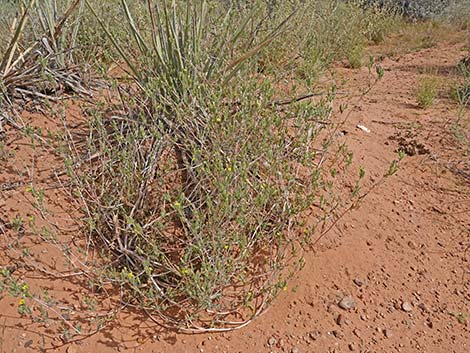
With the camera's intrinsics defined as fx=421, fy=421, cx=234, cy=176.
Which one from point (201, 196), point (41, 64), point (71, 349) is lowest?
point (71, 349)

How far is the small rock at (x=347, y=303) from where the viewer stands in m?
1.84

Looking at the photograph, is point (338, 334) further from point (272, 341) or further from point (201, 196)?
point (201, 196)

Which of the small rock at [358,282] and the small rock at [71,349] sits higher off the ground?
the small rock at [71,349]

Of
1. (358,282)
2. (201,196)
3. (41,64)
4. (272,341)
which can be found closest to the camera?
(272,341)

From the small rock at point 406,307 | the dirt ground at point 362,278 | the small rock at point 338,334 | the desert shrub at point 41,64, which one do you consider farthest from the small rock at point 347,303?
the desert shrub at point 41,64

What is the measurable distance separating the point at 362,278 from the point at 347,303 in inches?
7.0

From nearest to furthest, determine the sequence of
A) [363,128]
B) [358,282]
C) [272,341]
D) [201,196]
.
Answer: [272,341] → [201,196] → [358,282] → [363,128]

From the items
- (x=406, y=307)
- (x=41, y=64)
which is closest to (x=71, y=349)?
(x=406, y=307)

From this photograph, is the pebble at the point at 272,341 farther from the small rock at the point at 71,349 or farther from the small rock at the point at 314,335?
the small rock at the point at 71,349

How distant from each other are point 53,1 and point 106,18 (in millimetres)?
695

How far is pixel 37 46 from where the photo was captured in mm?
2920

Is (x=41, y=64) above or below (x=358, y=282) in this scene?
above

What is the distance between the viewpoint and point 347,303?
1851mm

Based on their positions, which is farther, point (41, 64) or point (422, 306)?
point (41, 64)
